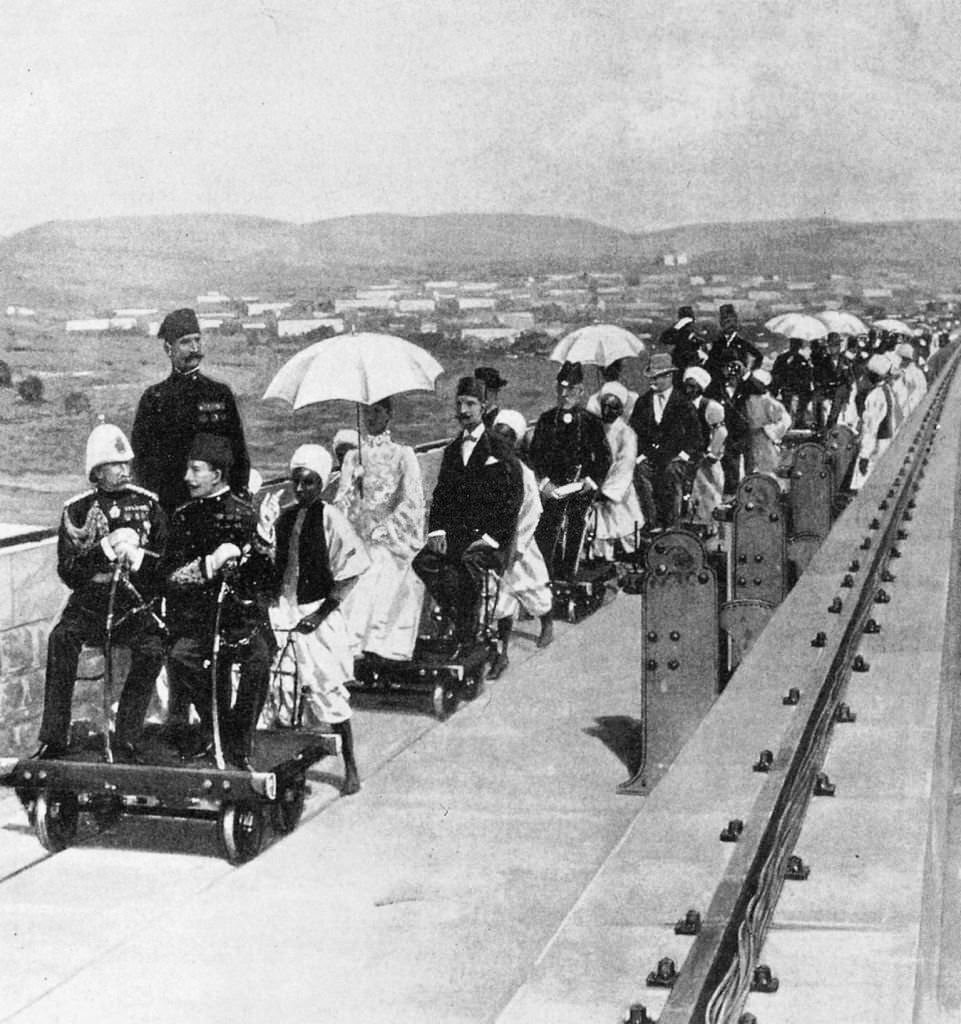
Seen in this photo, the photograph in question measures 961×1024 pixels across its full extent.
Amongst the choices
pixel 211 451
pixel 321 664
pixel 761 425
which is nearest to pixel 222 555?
pixel 211 451

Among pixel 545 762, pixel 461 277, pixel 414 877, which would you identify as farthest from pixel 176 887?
pixel 461 277

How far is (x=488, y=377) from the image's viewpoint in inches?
394

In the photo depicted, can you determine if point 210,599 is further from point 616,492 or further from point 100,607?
point 616,492

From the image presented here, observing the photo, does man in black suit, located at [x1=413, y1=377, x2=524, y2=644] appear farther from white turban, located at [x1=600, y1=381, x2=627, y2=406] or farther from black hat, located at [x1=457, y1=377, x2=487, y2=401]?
white turban, located at [x1=600, y1=381, x2=627, y2=406]

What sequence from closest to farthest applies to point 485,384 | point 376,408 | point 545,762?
point 545,762, point 376,408, point 485,384

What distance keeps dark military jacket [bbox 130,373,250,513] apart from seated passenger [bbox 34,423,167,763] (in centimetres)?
69

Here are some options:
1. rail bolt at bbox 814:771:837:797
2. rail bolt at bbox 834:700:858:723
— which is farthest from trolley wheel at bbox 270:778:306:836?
rail bolt at bbox 814:771:837:797

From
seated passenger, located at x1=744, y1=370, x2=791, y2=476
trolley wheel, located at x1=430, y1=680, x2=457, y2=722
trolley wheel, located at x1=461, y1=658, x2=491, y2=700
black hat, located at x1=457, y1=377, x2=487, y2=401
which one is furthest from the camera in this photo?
seated passenger, located at x1=744, y1=370, x2=791, y2=476

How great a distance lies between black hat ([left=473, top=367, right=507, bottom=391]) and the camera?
981cm

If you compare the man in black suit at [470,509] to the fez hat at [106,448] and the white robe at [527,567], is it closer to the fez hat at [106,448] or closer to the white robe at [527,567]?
the white robe at [527,567]

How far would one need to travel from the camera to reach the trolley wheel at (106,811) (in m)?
6.78

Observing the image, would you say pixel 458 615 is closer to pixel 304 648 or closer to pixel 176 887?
pixel 304 648

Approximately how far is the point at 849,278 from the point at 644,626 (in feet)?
115

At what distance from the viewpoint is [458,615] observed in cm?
960
